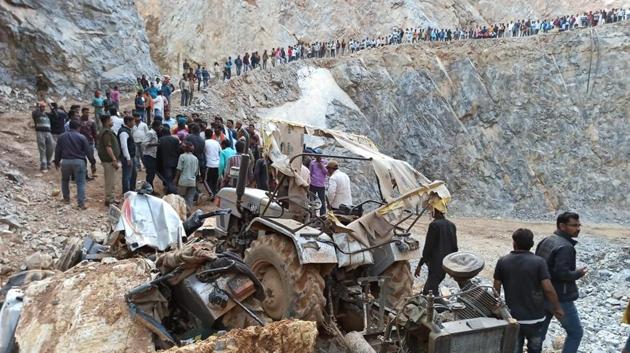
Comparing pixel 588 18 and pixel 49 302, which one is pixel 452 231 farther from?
pixel 588 18

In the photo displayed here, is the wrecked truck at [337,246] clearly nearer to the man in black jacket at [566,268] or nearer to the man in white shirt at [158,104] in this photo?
the man in black jacket at [566,268]

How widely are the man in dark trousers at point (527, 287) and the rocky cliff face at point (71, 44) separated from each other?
1853 centimetres

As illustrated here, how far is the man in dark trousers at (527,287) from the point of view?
4836 millimetres

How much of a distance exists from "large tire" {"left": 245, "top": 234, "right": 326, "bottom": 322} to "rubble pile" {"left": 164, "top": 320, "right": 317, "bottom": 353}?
77 cm

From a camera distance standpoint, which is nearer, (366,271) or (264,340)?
(264,340)

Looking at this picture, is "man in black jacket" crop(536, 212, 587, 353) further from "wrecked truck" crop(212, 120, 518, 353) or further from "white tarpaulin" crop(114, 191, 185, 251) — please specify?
"white tarpaulin" crop(114, 191, 185, 251)

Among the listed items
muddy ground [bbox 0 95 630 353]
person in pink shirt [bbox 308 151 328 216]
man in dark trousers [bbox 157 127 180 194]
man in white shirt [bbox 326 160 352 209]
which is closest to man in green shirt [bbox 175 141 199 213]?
man in dark trousers [bbox 157 127 180 194]

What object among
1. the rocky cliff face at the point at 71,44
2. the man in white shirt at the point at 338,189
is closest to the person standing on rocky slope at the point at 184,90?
the rocky cliff face at the point at 71,44

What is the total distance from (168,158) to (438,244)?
5.61 metres

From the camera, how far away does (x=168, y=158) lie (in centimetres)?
1014

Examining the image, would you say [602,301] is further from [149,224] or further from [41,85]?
[41,85]

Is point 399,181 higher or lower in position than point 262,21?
lower

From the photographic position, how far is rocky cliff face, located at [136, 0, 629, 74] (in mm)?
28500

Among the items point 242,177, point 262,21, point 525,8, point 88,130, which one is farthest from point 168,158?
point 525,8
